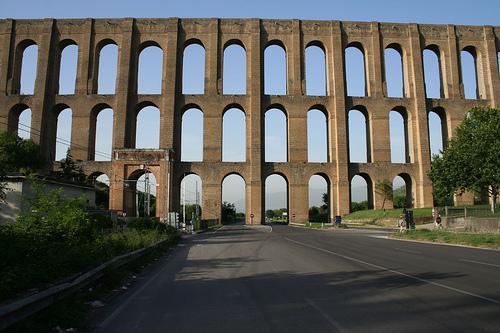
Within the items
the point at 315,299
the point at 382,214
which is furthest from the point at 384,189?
the point at 315,299

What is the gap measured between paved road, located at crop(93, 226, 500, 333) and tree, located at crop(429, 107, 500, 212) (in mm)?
28466

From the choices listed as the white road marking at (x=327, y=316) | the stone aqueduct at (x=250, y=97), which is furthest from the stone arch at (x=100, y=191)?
the white road marking at (x=327, y=316)

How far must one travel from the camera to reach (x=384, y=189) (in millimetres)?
51781

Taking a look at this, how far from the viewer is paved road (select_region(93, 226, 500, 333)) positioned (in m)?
5.35

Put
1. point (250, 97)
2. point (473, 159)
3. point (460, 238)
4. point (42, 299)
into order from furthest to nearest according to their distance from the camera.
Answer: point (250, 97) → point (473, 159) → point (460, 238) → point (42, 299)

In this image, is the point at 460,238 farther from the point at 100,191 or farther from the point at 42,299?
the point at 100,191

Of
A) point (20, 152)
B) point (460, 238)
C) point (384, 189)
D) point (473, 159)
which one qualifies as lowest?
point (460, 238)

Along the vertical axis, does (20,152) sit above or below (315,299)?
above

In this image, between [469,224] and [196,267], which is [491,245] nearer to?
[469,224]

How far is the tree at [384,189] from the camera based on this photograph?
51.8m

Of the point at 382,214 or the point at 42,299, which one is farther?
the point at 382,214

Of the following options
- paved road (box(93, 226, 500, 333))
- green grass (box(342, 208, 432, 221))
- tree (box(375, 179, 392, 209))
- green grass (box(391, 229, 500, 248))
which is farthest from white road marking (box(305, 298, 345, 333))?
tree (box(375, 179, 392, 209))

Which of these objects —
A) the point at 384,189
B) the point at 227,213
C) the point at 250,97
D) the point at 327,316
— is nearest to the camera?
the point at 327,316

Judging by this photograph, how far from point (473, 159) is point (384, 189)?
15147 millimetres
